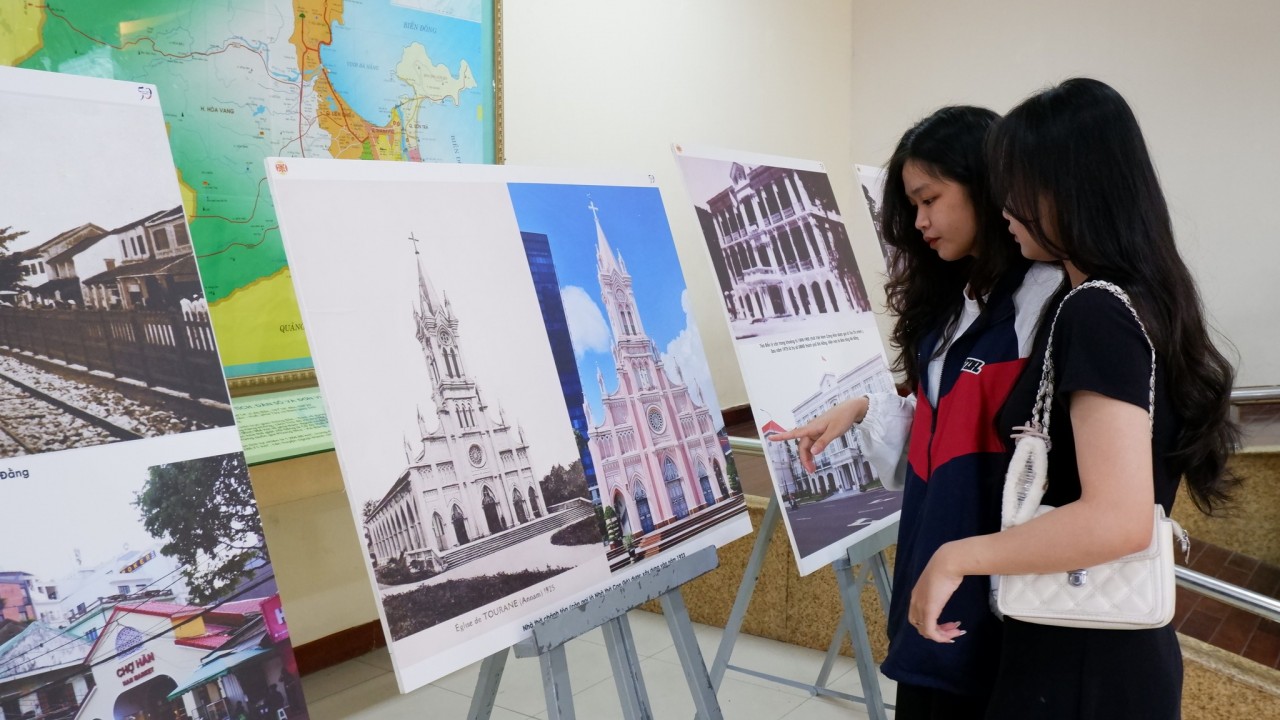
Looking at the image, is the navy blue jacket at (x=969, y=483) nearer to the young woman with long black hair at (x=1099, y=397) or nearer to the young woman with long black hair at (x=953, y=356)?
the young woman with long black hair at (x=953, y=356)

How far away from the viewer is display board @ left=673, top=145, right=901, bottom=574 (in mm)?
2062

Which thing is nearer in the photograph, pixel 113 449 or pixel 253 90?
pixel 113 449

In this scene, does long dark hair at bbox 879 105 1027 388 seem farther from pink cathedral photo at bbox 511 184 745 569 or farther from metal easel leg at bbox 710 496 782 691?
metal easel leg at bbox 710 496 782 691

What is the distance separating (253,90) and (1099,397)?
2347 millimetres

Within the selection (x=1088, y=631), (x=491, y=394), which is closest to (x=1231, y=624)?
(x=1088, y=631)

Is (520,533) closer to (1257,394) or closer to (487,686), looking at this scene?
(487,686)

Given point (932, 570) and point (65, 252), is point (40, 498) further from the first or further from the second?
point (932, 570)

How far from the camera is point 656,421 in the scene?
1.76 meters

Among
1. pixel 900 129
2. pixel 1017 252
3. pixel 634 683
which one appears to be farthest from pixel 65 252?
pixel 900 129

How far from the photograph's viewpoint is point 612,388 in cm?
168

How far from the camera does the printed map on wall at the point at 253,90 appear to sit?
2309mm

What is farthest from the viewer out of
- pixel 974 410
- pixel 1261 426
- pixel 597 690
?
pixel 1261 426

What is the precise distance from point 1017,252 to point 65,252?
127 centimetres

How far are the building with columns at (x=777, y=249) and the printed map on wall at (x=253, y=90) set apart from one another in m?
1.22
